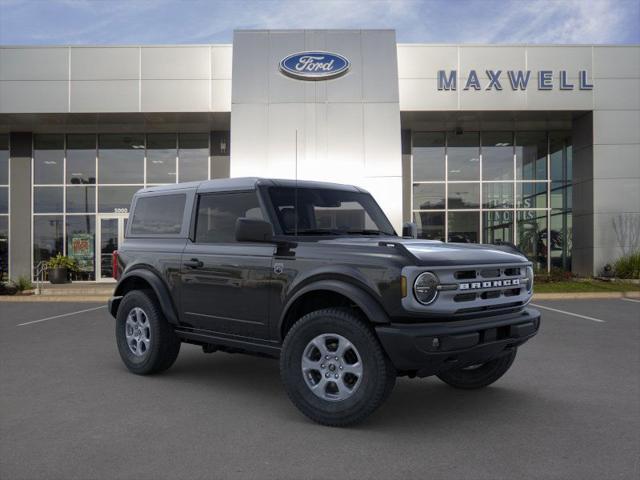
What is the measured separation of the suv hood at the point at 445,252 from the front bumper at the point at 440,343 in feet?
1.45

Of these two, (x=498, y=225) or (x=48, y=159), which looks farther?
(x=498, y=225)

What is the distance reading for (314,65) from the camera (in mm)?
17594

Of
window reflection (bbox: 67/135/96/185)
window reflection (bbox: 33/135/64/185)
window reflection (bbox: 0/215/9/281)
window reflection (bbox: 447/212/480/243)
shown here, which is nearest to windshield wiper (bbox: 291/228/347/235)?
window reflection (bbox: 447/212/480/243)

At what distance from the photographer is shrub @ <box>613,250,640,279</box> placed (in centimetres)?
1838

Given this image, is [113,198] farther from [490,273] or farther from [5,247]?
[490,273]

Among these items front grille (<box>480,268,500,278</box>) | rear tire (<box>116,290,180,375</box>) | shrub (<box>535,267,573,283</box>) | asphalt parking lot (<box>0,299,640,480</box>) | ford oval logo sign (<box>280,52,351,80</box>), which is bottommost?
asphalt parking lot (<box>0,299,640,480</box>)

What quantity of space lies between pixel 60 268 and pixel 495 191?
1585 centimetres

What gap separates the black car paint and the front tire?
19 cm

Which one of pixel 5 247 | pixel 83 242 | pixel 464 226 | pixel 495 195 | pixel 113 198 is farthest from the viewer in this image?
pixel 495 195

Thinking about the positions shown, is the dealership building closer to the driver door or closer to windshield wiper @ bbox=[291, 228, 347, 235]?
the driver door

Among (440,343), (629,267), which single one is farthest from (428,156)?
(440,343)

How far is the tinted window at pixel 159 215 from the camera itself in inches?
233

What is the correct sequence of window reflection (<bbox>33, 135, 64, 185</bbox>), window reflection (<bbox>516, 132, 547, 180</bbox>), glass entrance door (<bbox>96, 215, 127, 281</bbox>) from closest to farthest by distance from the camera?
1. glass entrance door (<bbox>96, 215, 127, 281</bbox>)
2. window reflection (<bbox>33, 135, 64, 185</bbox>)
3. window reflection (<bbox>516, 132, 547, 180</bbox>)

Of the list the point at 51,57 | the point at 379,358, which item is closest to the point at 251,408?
the point at 379,358
